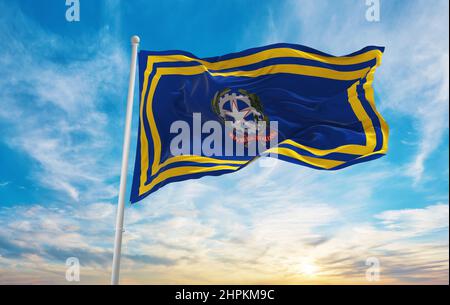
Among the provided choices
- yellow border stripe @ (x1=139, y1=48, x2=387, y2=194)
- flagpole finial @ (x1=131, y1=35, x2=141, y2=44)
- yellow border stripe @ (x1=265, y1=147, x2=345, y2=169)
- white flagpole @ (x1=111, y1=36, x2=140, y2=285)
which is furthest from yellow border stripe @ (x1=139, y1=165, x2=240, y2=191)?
flagpole finial @ (x1=131, y1=35, x2=141, y2=44)

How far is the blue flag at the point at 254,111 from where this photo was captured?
9.95 meters

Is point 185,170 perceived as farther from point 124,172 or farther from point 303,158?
point 303,158

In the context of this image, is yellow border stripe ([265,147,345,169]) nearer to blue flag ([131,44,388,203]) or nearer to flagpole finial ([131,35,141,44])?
blue flag ([131,44,388,203])

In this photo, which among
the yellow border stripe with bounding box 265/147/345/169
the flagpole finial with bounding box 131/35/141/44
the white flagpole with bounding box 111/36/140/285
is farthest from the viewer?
the yellow border stripe with bounding box 265/147/345/169

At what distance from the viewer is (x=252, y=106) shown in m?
10.9

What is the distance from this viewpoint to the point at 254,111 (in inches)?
429

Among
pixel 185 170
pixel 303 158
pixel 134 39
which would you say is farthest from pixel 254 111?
pixel 134 39

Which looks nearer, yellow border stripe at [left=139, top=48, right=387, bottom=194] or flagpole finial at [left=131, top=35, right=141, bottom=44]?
yellow border stripe at [left=139, top=48, right=387, bottom=194]

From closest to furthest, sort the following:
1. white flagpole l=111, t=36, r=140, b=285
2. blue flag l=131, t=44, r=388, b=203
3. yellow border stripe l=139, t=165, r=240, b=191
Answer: white flagpole l=111, t=36, r=140, b=285 < yellow border stripe l=139, t=165, r=240, b=191 < blue flag l=131, t=44, r=388, b=203

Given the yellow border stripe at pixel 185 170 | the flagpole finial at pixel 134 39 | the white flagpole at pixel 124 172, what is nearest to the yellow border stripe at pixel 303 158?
the yellow border stripe at pixel 185 170

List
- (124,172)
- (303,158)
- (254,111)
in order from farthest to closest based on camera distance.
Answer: (254,111) → (303,158) → (124,172)

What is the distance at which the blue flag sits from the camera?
9953 millimetres

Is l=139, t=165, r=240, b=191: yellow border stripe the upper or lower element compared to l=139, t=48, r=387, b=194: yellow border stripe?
lower

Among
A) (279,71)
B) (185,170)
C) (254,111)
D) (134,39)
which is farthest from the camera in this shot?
(279,71)
